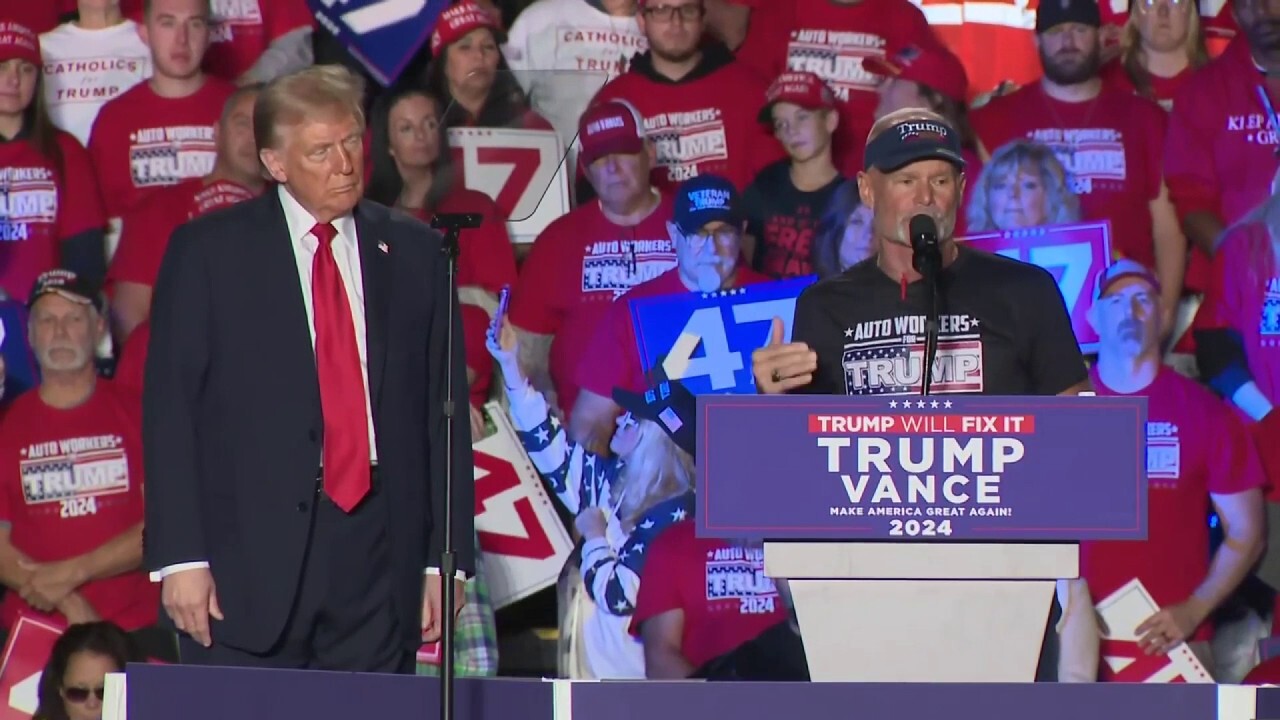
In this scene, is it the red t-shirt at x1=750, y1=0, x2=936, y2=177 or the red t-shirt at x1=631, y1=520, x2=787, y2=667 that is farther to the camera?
A: the red t-shirt at x1=750, y1=0, x2=936, y2=177

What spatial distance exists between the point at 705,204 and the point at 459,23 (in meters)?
1.18

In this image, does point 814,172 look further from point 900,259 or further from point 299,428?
point 299,428

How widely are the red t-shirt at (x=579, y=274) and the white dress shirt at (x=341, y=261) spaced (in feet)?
9.10

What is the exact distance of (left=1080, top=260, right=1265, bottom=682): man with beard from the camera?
19.6 ft

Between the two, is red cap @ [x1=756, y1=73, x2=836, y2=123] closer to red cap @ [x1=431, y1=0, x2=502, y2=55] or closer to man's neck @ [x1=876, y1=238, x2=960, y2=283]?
red cap @ [x1=431, y1=0, x2=502, y2=55]

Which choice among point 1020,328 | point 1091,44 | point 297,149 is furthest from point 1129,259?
point 297,149

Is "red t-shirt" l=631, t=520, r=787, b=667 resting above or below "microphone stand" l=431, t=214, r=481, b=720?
below

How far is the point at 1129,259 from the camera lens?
6242 mm

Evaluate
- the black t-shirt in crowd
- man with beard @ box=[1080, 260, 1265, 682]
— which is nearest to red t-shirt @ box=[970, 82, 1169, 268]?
man with beard @ box=[1080, 260, 1265, 682]

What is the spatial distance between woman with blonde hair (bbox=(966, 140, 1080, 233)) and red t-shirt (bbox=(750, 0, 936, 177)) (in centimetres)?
48

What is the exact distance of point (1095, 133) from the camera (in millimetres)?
6441

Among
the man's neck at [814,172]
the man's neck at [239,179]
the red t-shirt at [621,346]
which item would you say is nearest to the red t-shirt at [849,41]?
the man's neck at [814,172]

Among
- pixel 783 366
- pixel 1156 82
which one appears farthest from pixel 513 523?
pixel 783 366

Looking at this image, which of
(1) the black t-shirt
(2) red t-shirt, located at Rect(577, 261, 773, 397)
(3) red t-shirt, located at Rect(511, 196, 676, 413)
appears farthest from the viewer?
(3) red t-shirt, located at Rect(511, 196, 676, 413)
